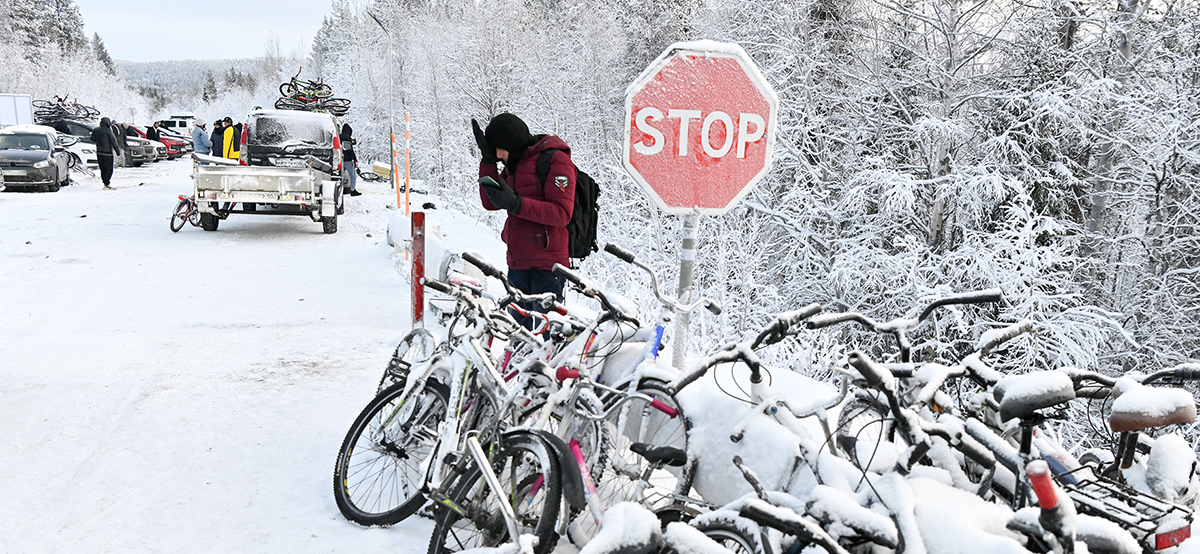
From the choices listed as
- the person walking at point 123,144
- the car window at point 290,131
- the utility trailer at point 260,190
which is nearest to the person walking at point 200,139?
the car window at point 290,131

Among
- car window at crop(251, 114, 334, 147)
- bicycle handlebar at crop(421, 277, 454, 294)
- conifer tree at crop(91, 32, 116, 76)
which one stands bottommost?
bicycle handlebar at crop(421, 277, 454, 294)

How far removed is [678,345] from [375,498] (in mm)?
1709

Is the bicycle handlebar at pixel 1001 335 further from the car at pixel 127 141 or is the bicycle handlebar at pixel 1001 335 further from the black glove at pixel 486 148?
the car at pixel 127 141

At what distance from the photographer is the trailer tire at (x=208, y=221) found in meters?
12.7

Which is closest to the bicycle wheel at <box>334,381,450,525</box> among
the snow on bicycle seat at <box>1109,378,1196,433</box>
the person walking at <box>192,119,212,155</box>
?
the snow on bicycle seat at <box>1109,378,1196,433</box>

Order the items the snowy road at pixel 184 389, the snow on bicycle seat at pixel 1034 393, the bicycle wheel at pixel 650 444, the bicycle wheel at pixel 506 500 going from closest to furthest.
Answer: the snow on bicycle seat at pixel 1034 393 < the bicycle wheel at pixel 506 500 < the bicycle wheel at pixel 650 444 < the snowy road at pixel 184 389

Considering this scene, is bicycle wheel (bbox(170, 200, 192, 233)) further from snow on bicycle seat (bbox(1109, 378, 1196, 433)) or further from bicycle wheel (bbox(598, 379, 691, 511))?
snow on bicycle seat (bbox(1109, 378, 1196, 433))

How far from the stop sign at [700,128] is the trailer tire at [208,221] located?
10.8 m

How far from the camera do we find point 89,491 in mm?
3875

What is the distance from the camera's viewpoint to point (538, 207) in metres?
4.62

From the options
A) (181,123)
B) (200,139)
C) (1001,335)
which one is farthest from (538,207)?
(181,123)

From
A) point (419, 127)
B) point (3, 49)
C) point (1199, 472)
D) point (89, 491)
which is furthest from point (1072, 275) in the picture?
point (3, 49)

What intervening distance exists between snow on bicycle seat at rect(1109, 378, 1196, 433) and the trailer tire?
13112 mm

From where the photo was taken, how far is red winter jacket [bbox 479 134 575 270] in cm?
464
